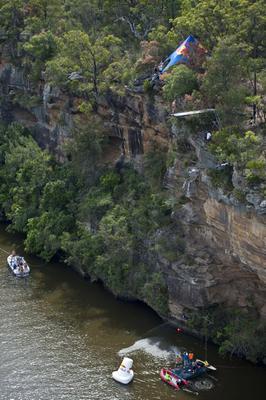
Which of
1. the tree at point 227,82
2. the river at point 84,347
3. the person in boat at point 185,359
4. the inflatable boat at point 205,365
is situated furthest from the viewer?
the person in boat at point 185,359

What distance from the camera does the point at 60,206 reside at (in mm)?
45594

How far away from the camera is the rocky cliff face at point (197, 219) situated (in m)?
29.9

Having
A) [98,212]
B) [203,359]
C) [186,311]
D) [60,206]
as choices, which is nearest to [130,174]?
[98,212]

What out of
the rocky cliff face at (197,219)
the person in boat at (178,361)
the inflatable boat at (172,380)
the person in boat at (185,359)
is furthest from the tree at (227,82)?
the inflatable boat at (172,380)

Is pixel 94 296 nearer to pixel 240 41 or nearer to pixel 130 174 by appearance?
pixel 130 174

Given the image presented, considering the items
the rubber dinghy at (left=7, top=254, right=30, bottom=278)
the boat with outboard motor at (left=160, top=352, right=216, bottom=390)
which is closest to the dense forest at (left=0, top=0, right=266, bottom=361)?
the rubber dinghy at (left=7, top=254, right=30, bottom=278)

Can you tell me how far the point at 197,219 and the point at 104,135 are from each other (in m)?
12.7

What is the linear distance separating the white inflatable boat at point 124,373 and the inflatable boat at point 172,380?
161 cm

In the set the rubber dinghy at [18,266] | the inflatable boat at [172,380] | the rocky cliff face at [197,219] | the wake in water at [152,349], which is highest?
the rocky cliff face at [197,219]

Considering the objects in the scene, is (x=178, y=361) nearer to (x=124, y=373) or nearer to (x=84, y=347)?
(x=124, y=373)

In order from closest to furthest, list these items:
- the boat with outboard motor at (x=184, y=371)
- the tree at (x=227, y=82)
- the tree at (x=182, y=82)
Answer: the tree at (x=227, y=82) → the boat with outboard motor at (x=184, y=371) → the tree at (x=182, y=82)

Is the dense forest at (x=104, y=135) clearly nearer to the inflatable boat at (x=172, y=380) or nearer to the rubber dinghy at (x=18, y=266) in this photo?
the rubber dinghy at (x=18, y=266)

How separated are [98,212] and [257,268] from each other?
1480 centimetres

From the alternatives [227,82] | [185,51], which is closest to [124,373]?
[227,82]
